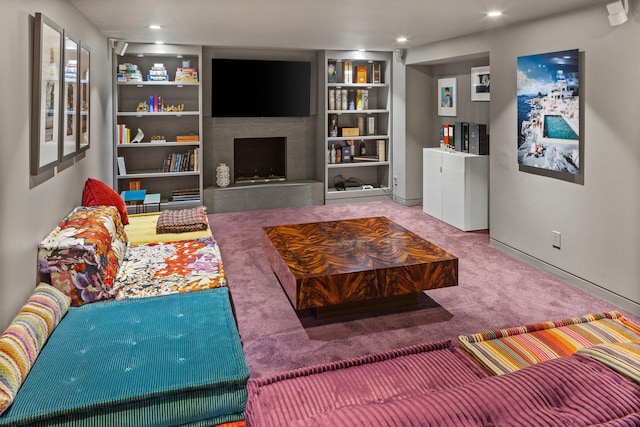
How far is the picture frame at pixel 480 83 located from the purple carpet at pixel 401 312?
74.6 inches

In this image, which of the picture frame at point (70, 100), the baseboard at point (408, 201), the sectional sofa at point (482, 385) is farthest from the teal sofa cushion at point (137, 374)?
the baseboard at point (408, 201)

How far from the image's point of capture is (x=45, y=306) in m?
2.33

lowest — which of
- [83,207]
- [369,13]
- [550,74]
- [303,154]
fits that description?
[83,207]

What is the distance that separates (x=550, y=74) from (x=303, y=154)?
407 cm

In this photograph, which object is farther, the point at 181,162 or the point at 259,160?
the point at 259,160

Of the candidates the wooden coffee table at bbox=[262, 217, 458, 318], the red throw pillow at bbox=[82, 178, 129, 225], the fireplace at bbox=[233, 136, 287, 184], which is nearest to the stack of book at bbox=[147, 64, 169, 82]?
the fireplace at bbox=[233, 136, 287, 184]

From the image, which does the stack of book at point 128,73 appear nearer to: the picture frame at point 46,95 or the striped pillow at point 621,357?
the picture frame at point 46,95

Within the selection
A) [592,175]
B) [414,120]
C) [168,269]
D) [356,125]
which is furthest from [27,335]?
[356,125]

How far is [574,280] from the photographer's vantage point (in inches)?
159

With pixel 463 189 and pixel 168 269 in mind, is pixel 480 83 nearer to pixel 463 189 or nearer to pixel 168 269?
pixel 463 189

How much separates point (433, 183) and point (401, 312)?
3210mm

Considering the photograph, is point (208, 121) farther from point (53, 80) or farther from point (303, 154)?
point (53, 80)

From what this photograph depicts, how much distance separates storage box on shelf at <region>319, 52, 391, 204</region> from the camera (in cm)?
727

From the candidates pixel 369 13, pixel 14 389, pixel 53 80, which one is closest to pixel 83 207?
pixel 53 80
